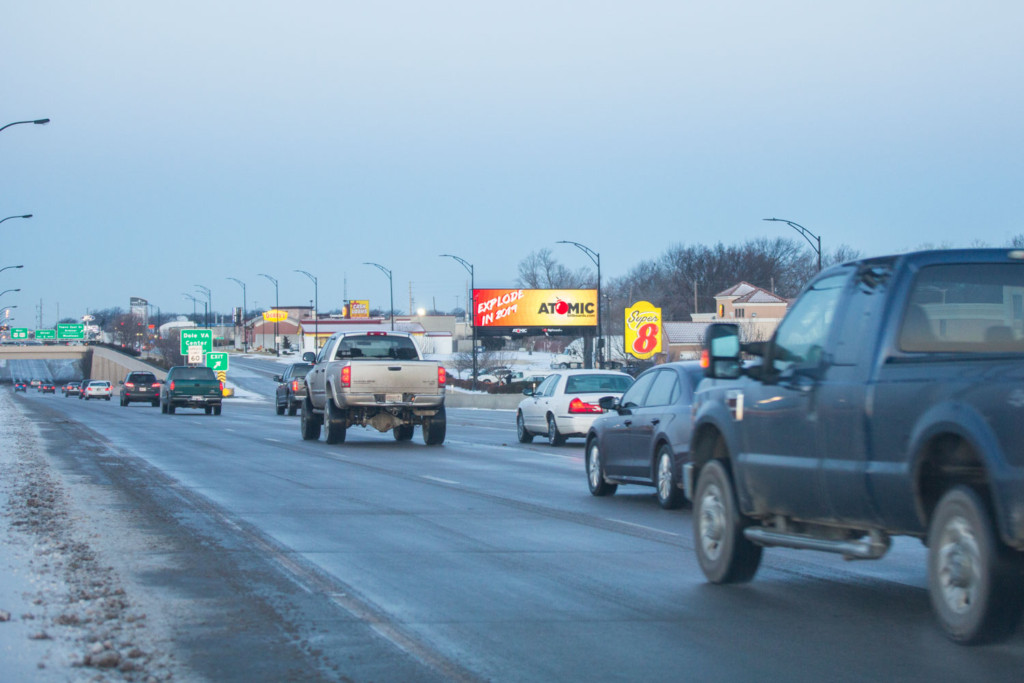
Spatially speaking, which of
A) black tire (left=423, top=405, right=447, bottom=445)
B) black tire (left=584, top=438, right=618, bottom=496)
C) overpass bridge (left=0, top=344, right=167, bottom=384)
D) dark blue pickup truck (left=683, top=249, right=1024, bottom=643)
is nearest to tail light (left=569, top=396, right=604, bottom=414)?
black tire (left=423, top=405, right=447, bottom=445)

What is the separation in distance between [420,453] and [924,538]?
17.5 metres

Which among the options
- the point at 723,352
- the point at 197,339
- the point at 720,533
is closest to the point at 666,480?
the point at 720,533

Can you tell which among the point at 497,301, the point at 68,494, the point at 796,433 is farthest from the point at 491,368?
the point at 796,433

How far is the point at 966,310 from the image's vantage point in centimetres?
708

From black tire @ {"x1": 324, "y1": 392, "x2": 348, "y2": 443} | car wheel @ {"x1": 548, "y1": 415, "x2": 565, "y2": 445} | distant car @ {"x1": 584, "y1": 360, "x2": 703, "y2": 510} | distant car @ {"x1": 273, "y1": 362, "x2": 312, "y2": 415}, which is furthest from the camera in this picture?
distant car @ {"x1": 273, "y1": 362, "x2": 312, "y2": 415}

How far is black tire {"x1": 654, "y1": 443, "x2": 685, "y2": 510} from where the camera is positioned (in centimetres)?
1367

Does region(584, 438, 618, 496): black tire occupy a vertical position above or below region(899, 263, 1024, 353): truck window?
below

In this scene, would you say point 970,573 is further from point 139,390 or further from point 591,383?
point 139,390

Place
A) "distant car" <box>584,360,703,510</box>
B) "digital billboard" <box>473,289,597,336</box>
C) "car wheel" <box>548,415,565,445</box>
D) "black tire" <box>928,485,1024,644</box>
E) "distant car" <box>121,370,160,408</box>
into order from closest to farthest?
"black tire" <box>928,485,1024,644</box>, "distant car" <box>584,360,703,510</box>, "car wheel" <box>548,415,565,445</box>, "distant car" <box>121,370,160,408</box>, "digital billboard" <box>473,289,597,336</box>

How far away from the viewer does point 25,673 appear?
20.3ft

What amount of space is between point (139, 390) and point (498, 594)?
2215 inches

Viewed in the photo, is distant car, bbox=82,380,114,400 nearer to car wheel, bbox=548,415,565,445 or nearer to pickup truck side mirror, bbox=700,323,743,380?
car wheel, bbox=548,415,565,445

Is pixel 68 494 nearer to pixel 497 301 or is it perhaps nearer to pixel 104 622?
pixel 104 622

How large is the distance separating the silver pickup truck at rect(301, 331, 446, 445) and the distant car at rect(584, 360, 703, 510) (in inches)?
372
